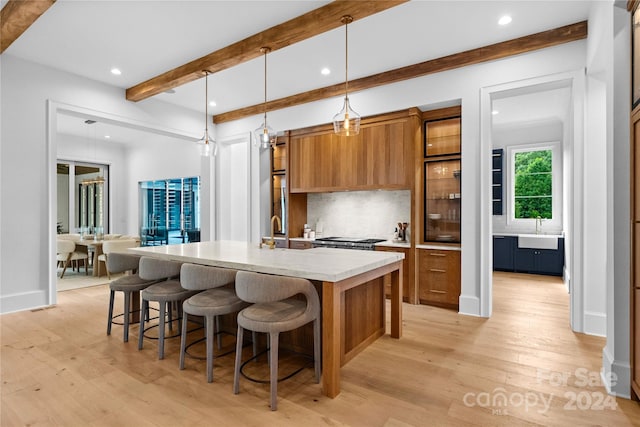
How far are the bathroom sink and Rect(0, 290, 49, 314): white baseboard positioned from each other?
25.2ft

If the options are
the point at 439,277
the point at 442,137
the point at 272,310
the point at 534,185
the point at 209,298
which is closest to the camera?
the point at 272,310

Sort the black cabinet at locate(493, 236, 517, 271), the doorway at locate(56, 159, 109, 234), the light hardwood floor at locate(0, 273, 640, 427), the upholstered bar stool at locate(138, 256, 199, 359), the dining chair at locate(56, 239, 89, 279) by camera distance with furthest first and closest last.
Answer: the doorway at locate(56, 159, 109, 234)
the black cabinet at locate(493, 236, 517, 271)
the dining chair at locate(56, 239, 89, 279)
the upholstered bar stool at locate(138, 256, 199, 359)
the light hardwood floor at locate(0, 273, 640, 427)

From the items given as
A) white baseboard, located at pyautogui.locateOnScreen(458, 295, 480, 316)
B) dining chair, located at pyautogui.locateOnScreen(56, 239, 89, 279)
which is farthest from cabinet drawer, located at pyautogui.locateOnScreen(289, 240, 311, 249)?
dining chair, located at pyautogui.locateOnScreen(56, 239, 89, 279)

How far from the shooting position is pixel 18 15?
3.06 meters

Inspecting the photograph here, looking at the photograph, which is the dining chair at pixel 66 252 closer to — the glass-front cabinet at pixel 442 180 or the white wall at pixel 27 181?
the white wall at pixel 27 181

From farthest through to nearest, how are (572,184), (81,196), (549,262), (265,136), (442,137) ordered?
(81,196) < (549,262) < (442,137) < (572,184) < (265,136)

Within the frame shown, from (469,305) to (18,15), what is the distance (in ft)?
17.6

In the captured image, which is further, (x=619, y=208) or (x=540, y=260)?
(x=540, y=260)

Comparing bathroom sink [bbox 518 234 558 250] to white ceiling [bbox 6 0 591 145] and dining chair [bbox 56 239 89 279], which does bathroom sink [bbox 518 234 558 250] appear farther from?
dining chair [bbox 56 239 89 279]

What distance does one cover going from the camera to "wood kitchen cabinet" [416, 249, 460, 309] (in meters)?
4.21

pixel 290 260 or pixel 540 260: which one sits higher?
pixel 290 260

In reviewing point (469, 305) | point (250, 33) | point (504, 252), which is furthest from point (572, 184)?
point (250, 33)

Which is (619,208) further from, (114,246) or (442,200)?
(114,246)

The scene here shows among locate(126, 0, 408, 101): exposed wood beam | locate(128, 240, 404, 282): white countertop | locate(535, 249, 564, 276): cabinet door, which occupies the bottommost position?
locate(535, 249, 564, 276): cabinet door
